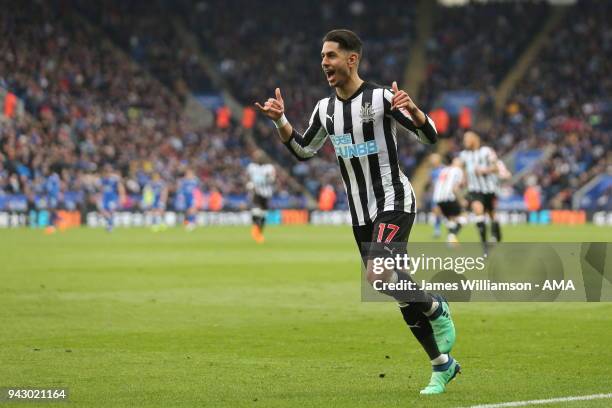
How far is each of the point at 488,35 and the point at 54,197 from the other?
1047 inches

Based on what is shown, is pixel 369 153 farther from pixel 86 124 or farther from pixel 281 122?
pixel 86 124

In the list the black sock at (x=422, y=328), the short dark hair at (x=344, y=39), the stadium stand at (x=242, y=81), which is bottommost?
the black sock at (x=422, y=328)

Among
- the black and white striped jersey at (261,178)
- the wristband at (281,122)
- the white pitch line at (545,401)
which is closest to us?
the white pitch line at (545,401)

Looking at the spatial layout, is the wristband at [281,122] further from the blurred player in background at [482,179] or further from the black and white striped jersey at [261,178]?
the black and white striped jersey at [261,178]

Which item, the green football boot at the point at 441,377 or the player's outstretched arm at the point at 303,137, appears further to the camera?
the player's outstretched arm at the point at 303,137

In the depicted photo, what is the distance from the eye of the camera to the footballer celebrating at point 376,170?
7848 millimetres

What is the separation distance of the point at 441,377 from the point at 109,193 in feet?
110

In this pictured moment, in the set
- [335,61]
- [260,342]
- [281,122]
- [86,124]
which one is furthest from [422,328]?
[86,124]

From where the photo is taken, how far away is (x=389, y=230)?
7.85 metres

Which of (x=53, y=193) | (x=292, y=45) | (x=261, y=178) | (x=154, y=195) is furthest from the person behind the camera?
(x=292, y=45)

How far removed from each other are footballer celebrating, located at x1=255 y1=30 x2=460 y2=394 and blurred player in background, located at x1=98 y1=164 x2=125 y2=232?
29940mm

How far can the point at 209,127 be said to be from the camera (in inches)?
2063

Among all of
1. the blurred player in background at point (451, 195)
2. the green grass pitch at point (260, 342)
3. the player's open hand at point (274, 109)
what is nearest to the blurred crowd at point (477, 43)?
the blurred player in background at point (451, 195)

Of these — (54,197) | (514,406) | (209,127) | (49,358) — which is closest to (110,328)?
(49,358)
